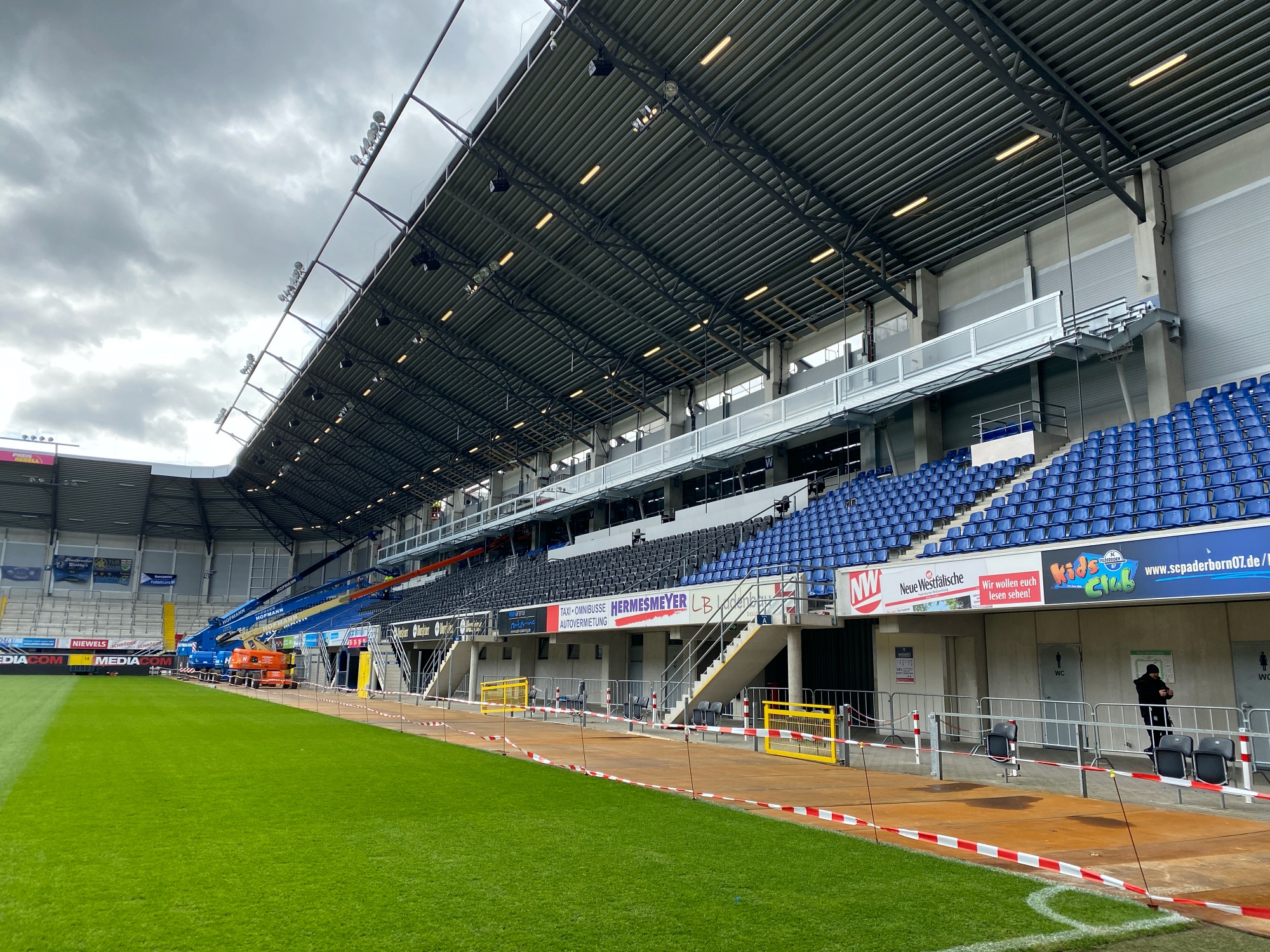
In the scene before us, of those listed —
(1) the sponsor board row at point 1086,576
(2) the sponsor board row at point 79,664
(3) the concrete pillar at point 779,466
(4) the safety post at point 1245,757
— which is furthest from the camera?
(2) the sponsor board row at point 79,664

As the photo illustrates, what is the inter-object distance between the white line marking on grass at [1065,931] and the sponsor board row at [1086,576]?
24.8 ft

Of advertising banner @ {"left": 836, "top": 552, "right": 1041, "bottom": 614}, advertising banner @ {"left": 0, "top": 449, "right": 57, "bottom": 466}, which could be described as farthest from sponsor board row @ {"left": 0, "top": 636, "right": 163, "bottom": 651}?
advertising banner @ {"left": 836, "top": 552, "right": 1041, "bottom": 614}

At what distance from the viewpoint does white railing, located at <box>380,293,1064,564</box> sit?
737 inches

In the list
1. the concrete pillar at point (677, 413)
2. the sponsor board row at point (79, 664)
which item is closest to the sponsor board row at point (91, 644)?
the sponsor board row at point (79, 664)

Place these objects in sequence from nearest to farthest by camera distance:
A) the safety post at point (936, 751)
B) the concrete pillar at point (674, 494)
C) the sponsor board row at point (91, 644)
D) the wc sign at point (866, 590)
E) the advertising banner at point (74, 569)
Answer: the safety post at point (936, 751) → the wc sign at point (866, 590) → the concrete pillar at point (674, 494) → the sponsor board row at point (91, 644) → the advertising banner at point (74, 569)

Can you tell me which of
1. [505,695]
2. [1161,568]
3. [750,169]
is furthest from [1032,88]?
[505,695]

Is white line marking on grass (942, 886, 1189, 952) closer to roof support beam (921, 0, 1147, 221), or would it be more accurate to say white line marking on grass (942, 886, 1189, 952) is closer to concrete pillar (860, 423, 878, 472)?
roof support beam (921, 0, 1147, 221)

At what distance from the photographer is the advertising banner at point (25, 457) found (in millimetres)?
55844

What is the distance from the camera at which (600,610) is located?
2494 centimetres

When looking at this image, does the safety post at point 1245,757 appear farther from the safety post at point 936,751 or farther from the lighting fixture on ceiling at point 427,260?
the lighting fixture on ceiling at point 427,260

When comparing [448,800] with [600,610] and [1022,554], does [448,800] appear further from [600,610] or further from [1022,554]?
[600,610]

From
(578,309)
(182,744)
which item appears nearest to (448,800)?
(182,744)

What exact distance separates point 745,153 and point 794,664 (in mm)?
13028

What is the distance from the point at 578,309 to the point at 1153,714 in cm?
2288
